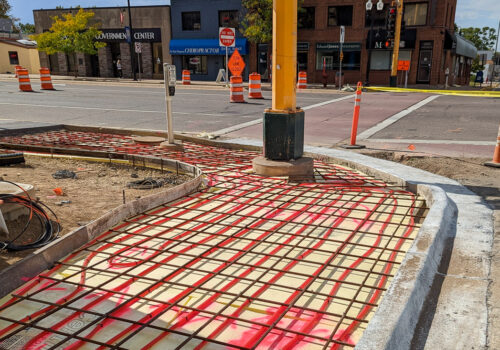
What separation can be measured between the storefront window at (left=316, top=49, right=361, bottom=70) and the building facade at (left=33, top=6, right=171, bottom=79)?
15166 millimetres

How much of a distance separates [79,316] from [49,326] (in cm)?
19

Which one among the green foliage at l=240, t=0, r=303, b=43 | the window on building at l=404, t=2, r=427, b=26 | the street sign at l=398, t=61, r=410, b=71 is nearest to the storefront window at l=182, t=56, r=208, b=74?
the green foliage at l=240, t=0, r=303, b=43

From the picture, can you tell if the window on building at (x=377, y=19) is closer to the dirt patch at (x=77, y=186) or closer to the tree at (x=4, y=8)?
the dirt patch at (x=77, y=186)

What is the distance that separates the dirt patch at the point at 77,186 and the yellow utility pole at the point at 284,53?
1945 millimetres

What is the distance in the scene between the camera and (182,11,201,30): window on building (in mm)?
39406

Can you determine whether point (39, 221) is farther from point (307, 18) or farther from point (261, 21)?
point (307, 18)

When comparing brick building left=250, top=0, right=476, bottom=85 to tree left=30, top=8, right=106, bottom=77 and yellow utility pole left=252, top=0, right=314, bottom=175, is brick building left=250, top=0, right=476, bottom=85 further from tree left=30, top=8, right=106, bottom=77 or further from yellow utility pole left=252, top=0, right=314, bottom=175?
yellow utility pole left=252, top=0, right=314, bottom=175

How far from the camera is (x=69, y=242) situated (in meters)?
3.81

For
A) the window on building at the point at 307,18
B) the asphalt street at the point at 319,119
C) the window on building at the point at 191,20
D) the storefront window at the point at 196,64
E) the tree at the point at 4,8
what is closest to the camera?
the asphalt street at the point at 319,119

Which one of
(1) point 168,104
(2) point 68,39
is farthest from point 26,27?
(1) point 168,104

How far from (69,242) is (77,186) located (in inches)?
92.0

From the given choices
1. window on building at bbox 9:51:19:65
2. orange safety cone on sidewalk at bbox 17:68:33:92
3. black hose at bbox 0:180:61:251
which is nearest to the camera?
black hose at bbox 0:180:61:251

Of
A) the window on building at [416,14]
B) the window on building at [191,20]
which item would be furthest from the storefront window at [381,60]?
the window on building at [191,20]

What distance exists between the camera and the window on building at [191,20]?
39406mm
